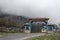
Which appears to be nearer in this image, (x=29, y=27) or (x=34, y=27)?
(x=29, y=27)

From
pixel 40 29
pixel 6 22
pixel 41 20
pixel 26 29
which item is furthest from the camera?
pixel 6 22

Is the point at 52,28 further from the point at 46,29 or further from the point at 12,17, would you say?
the point at 12,17

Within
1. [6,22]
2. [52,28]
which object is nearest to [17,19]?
[6,22]

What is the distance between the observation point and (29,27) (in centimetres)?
7269

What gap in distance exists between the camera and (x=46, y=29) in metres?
71.2

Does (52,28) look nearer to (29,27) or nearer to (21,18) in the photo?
(29,27)

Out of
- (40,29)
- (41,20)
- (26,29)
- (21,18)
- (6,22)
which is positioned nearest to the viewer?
(41,20)

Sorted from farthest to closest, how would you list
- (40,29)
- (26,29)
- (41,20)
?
(40,29) < (26,29) < (41,20)

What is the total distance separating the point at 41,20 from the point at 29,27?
6.69m

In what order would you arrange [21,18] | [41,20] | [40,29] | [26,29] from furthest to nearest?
[21,18] → [40,29] → [26,29] → [41,20]

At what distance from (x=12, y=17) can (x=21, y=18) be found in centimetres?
621

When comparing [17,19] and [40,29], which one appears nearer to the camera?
[40,29]

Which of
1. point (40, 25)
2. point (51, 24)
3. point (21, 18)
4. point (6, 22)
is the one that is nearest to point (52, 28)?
point (51, 24)

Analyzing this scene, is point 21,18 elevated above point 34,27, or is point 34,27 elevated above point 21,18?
point 21,18
